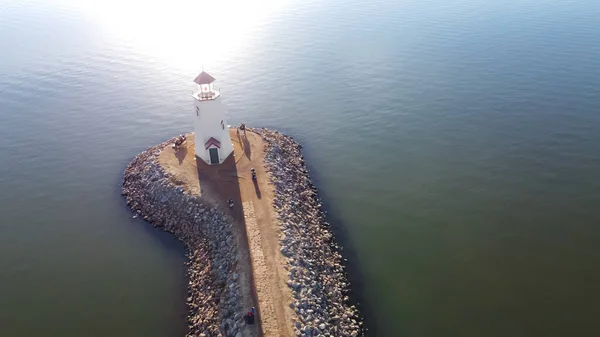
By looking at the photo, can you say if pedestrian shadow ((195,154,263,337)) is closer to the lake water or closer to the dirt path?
the dirt path

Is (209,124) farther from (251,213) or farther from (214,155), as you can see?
(251,213)

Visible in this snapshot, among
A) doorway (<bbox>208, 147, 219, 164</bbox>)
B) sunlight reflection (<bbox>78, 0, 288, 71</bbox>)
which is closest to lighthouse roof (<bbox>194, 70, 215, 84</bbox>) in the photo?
doorway (<bbox>208, 147, 219, 164</bbox>)

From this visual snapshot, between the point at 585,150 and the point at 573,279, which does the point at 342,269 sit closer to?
the point at 573,279

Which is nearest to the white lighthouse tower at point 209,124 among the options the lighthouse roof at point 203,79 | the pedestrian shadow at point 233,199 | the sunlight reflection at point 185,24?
the lighthouse roof at point 203,79

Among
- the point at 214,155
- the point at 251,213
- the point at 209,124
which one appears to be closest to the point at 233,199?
the point at 251,213

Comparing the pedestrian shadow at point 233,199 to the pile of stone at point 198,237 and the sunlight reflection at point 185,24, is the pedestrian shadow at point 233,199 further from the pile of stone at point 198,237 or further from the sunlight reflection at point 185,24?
the sunlight reflection at point 185,24

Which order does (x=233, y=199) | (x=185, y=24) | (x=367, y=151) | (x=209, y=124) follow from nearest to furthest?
(x=233, y=199), (x=209, y=124), (x=367, y=151), (x=185, y=24)
